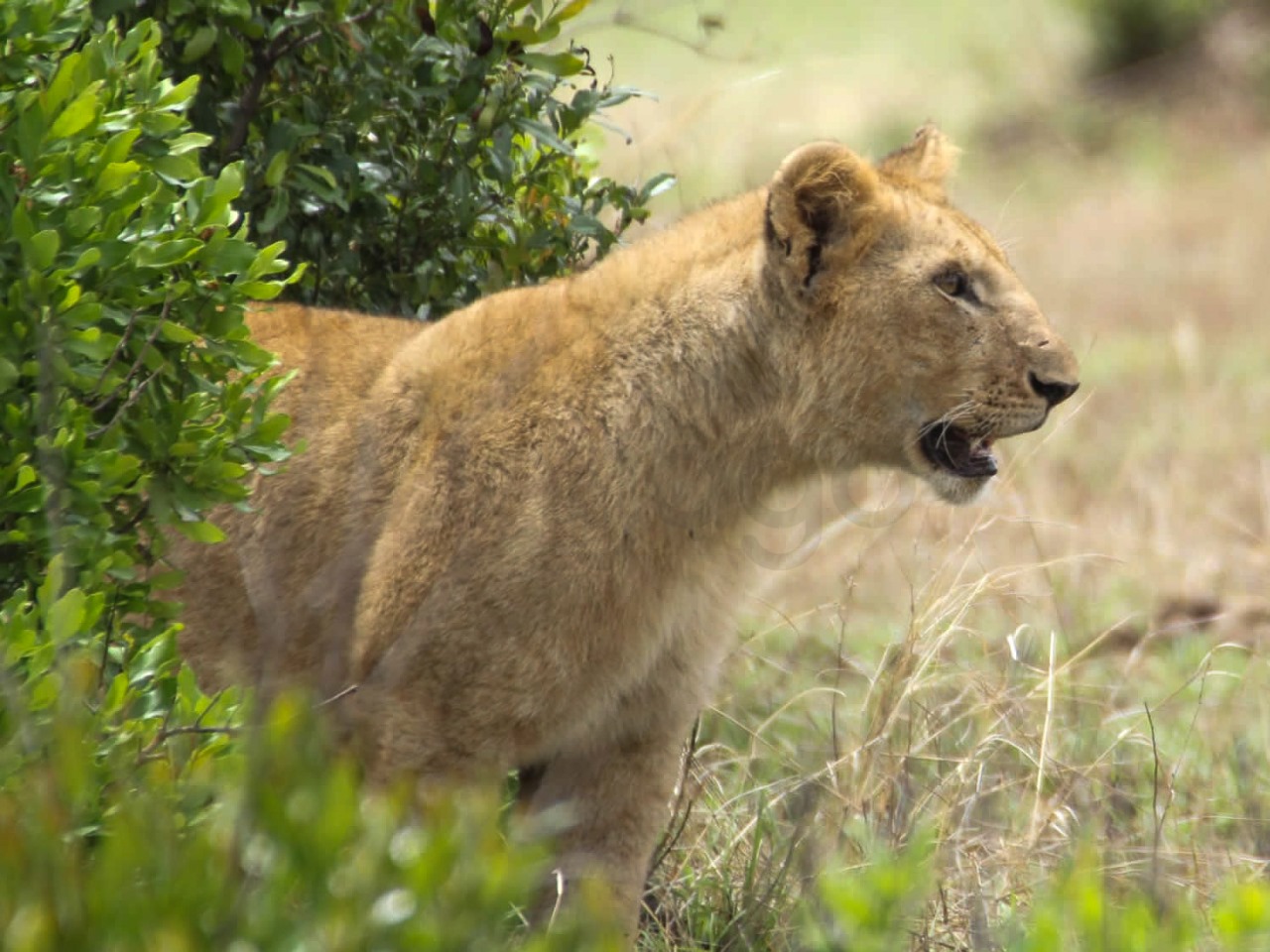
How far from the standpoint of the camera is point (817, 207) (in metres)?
3.84

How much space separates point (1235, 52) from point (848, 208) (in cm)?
1386

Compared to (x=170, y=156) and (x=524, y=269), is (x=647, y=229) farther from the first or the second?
(x=170, y=156)

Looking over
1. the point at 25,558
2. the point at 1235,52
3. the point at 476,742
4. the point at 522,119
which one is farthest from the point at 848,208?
the point at 1235,52

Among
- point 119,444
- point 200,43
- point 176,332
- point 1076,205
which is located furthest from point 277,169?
point 1076,205

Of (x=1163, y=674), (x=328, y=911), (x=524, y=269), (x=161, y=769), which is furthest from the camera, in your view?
(x=1163, y=674)

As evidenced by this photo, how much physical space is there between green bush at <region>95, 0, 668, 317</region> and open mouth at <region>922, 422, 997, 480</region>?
3.24 ft

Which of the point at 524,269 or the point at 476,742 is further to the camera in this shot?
the point at 524,269

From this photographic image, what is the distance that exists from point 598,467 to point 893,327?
0.75 metres

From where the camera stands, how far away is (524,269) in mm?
4582

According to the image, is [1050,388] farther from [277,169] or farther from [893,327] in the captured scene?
[277,169]

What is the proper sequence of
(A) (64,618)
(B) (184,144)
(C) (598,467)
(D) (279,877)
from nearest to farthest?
(D) (279,877) < (A) (64,618) < (B) (184,144) < (C) (598,467)

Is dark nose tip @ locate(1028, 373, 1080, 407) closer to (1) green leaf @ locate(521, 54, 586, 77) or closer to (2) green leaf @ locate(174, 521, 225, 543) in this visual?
(1) green leaf @ locate(521, 54, 586, 77)

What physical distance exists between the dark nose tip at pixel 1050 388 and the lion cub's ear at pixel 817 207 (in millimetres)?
489

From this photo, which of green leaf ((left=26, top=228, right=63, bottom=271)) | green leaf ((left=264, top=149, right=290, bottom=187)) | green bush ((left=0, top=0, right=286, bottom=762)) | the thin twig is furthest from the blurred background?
green leaf ((left=26, top=228, right=63, bottom=271))
